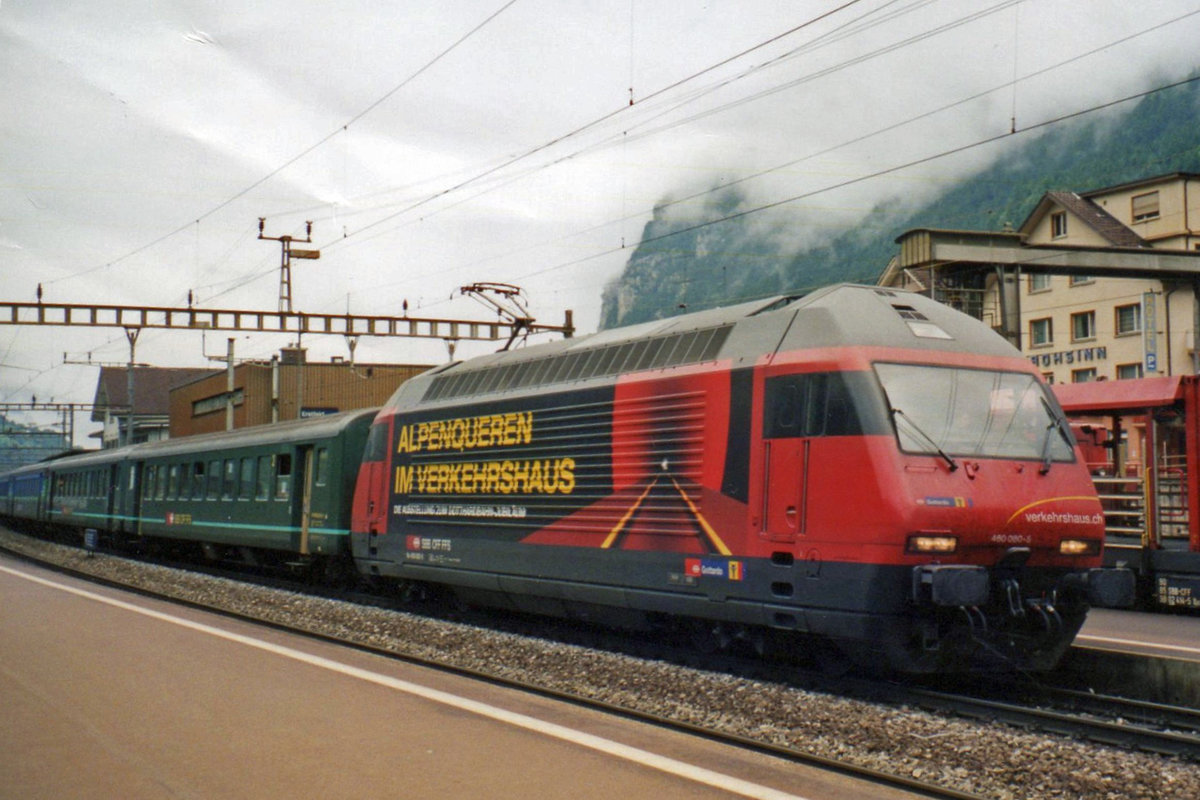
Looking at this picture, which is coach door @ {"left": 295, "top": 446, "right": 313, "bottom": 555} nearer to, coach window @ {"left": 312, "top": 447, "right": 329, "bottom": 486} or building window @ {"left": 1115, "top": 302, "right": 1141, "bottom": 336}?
coach window @ {"left": 312, "top": 447, "right": 329, "bottom": 486}

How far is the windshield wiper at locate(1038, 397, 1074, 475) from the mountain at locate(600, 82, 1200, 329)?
45237 millimetres

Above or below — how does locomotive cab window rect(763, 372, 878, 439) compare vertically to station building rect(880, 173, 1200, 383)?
below

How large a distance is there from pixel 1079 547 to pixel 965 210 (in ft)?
366

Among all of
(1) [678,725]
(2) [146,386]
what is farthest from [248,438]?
(2) [146,386]

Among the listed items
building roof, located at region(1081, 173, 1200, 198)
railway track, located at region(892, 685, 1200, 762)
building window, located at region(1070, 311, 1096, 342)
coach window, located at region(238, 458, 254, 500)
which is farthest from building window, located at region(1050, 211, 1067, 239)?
railway track, located at region(892, 685, 1200, 762)

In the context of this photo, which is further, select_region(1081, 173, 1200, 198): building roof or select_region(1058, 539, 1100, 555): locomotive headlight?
select_region(1081, 173, 1200, 198): building roof

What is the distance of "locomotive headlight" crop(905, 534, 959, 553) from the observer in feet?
30.4

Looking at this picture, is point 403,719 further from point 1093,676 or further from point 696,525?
point 1093,676

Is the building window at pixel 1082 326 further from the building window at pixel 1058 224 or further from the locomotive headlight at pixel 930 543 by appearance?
the locomotive headlight at pixel 930 543

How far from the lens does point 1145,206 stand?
166 feet

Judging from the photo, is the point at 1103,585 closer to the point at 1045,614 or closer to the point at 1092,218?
the point at 1045,614

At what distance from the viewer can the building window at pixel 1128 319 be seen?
159 ft

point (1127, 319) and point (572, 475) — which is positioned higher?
point (1127, 319)

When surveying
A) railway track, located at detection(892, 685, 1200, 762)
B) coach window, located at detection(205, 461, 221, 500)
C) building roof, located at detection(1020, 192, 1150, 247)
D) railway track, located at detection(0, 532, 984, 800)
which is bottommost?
railway track, located at detection(0, 532, 984, 800)
